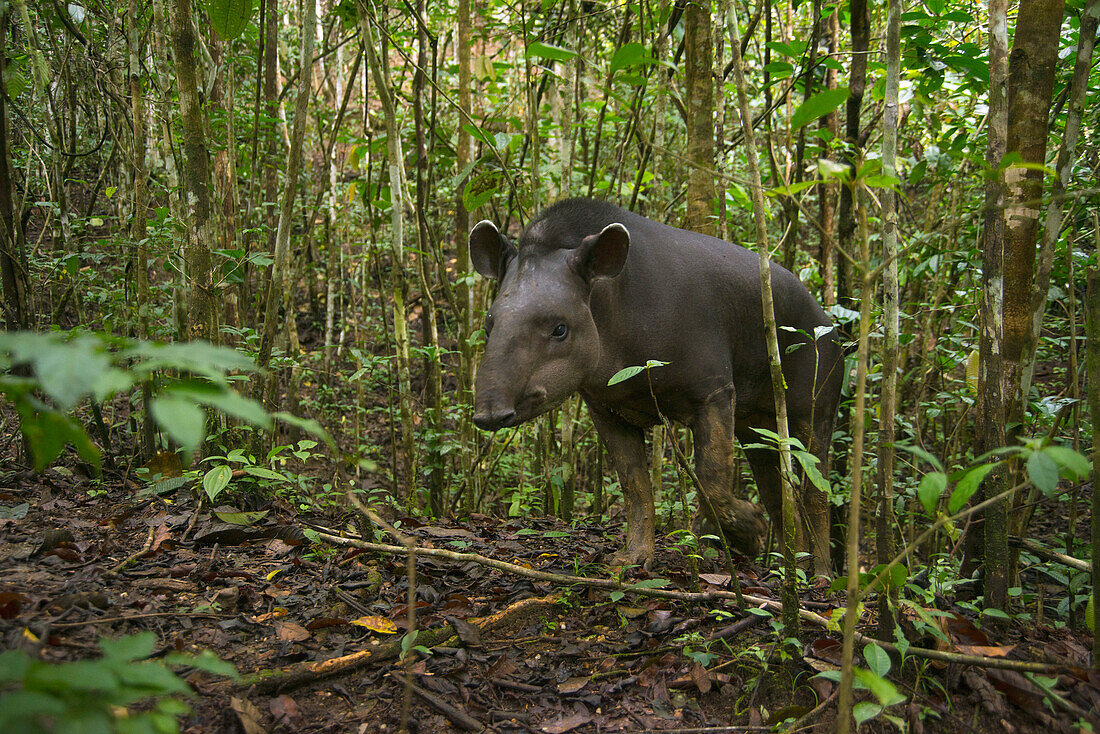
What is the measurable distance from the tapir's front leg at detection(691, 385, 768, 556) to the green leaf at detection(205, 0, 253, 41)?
3.40 m


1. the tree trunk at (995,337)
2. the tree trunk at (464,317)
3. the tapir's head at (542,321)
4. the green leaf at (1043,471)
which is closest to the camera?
the green leaf at (1043,471)

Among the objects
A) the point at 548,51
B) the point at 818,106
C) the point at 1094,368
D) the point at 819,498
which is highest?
the point at 548,51

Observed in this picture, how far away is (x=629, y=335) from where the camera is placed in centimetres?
411

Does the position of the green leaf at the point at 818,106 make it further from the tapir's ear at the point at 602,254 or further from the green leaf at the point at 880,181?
the tapir's ear at the point at 602,254

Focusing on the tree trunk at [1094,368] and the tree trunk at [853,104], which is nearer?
the tree trunk at [1094,368]

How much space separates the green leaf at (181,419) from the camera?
114 cm

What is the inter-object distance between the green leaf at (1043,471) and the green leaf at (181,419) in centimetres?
180

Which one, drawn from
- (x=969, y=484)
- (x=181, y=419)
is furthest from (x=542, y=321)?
(x=181, y=419)

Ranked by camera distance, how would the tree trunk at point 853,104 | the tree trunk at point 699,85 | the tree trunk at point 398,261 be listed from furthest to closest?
the tree trunk at point 853,104 < the tree trunk at point 699,85 < the tree trunk at point 398,261

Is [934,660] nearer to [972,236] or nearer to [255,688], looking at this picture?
[255,688]

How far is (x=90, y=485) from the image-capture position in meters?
4.49

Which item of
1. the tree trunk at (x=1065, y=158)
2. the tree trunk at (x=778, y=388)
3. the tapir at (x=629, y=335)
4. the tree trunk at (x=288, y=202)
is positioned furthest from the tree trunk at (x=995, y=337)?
the tree trunk at (x=288, y=202)

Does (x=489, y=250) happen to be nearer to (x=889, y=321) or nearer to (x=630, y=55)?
(x=630, y=55)

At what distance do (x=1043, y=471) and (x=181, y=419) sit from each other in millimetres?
1880
